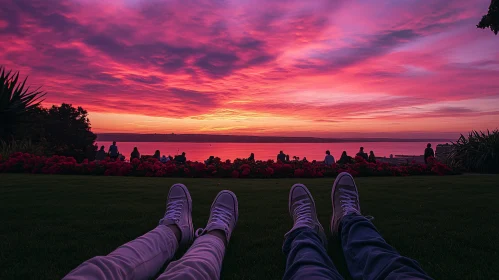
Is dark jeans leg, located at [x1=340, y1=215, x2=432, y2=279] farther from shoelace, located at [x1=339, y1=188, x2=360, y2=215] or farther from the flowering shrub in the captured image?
the flowering shrub

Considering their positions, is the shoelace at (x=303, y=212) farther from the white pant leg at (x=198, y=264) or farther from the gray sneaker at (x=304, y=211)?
the white pant leg at (x=198, y=264)

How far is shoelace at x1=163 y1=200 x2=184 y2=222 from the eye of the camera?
269cm

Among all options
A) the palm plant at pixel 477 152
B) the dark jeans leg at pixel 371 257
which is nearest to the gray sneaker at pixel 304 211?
the dark jeans leg at pixel 371 257

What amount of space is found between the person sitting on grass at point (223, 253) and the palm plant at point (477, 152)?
1207 cm

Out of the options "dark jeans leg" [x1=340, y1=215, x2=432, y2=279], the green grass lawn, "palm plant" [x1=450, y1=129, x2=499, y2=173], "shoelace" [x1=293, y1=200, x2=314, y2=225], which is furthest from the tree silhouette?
"dark jeans leg" [x1=340, y1=215, x2=432, y2=279]

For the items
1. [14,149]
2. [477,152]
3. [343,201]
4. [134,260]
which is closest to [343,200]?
[343,201]

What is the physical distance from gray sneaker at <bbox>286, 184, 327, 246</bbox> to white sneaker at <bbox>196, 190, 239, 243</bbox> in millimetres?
594

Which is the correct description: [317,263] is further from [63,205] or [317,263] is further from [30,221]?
[63,205]

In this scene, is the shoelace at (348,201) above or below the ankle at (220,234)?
above

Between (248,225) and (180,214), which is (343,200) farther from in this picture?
(180,214)

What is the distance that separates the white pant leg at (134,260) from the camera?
4.74ft

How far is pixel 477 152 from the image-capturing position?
39.1ft

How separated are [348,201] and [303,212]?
0.54m

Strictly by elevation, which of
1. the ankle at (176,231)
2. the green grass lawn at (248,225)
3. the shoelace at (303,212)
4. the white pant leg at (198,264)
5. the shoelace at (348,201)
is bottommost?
the green grass lawn at (248,225)
